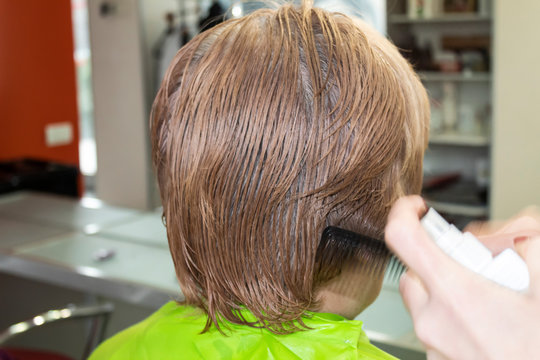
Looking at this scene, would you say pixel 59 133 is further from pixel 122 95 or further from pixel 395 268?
pixel 395 268

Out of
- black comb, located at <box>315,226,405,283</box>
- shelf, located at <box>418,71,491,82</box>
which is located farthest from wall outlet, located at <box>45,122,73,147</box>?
black comb, located at <box>315,226,405,283</box>

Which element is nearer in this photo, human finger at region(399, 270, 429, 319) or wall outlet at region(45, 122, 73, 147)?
human finger at region(399, 270, 429, 319)

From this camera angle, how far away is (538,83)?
1.62 m

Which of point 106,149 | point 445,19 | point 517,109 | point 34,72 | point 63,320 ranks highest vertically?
point 445,19

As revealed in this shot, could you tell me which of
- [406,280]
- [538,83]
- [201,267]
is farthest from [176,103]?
[538,83]

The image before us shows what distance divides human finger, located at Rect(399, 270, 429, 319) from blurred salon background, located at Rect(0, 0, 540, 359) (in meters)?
1.14

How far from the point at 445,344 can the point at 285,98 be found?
1.09ft

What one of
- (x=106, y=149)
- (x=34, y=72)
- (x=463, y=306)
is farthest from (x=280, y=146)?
(x=34, y=72)

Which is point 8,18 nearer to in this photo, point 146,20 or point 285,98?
point 146,20

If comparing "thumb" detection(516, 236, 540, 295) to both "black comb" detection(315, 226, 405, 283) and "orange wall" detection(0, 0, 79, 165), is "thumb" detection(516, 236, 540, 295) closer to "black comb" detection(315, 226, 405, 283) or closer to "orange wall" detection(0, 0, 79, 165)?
"black comb" detection(315, 226, 405, 283)

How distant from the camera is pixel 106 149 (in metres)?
2.04

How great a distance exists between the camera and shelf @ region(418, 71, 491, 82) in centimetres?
250

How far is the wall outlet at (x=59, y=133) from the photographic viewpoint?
2.15 m

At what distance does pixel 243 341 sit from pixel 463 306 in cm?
44
